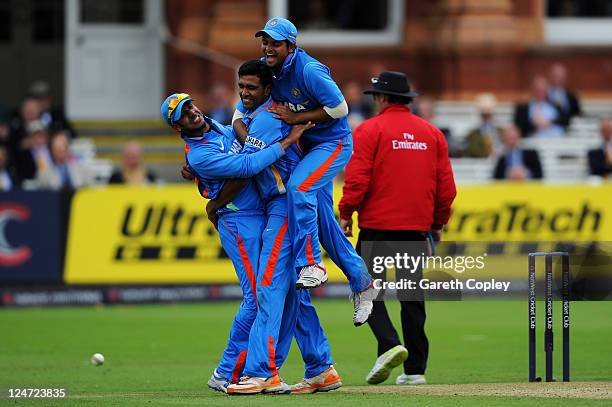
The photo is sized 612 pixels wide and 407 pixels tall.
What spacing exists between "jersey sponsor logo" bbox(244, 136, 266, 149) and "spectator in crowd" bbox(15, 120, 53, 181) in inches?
413

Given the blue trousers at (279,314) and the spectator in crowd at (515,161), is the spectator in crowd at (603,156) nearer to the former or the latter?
the spectator in crowd at (515,161)

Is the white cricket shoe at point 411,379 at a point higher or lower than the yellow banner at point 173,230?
higher

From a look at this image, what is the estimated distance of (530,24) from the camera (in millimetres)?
24922

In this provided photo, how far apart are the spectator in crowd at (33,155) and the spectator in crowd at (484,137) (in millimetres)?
6052

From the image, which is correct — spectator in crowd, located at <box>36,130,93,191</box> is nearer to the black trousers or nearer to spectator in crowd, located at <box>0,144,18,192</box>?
spectator in crowd, located at <box>0,144,18,192</box>

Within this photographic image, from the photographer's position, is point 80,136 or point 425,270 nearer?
point 425,270

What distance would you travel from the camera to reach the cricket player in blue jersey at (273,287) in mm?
10297

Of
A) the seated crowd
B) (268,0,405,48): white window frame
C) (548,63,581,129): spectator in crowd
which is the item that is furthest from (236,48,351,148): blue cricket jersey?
(268,0,405,48): white window frame

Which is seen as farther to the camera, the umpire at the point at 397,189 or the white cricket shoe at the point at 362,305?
the umpire at the point at 397,189

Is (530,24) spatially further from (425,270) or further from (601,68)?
(425,270)

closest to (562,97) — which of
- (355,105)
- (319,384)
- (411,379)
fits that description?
(355,105)

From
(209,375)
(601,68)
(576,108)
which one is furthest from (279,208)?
(601,68)

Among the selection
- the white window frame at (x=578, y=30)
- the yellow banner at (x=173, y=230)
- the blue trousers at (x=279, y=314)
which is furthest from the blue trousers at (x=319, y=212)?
the white window frame at (x=578, y=30)

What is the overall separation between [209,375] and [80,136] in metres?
13.0
